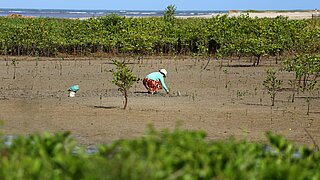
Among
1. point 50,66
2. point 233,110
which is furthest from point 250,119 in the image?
point 50,66

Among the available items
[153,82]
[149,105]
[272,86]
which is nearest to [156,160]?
[149,105]

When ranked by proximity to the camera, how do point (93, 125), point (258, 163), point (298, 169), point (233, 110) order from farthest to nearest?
point (233, 110), point (93, 125), point (258, 163), point (298, 169)

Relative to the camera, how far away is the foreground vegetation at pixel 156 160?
442cm

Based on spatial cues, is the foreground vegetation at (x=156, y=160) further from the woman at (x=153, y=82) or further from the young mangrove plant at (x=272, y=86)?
the woman at (x=153, y=82)

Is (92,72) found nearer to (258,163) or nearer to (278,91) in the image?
(278,91)

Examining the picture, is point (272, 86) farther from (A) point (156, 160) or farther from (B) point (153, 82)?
(A) point (156, 160)

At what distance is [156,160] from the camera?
462 cm

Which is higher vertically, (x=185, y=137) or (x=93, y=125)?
(x=185, y=137)

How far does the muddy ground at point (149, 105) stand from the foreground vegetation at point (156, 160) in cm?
702

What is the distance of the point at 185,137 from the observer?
5098 mm

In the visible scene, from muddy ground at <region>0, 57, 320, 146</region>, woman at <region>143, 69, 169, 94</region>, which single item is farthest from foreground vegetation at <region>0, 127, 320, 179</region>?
woman at <region>143, 69, 169, 94</region>

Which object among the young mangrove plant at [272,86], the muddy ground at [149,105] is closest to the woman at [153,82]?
the muddy ground at [149,105]

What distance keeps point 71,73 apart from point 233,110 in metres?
10.1

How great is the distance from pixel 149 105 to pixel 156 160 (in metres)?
12.7
